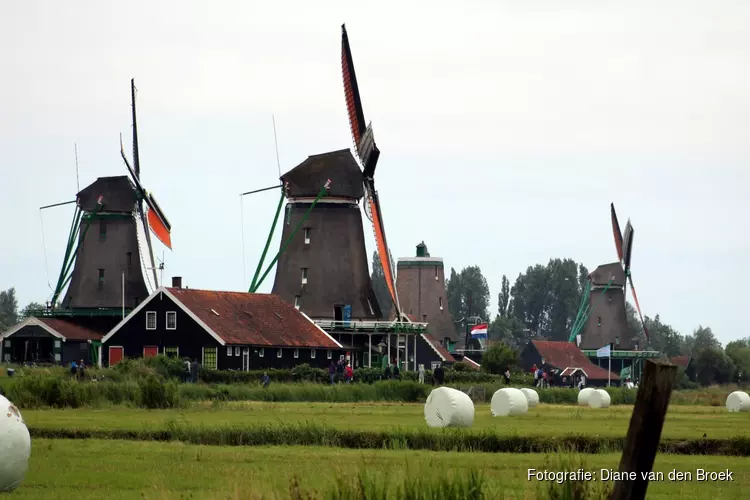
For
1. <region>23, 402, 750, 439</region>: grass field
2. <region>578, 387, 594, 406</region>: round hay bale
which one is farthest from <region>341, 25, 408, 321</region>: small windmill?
<region>23, 402, 750, 439</region>: grass field

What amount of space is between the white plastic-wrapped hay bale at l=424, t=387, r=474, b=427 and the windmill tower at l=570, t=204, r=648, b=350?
86.6 metres

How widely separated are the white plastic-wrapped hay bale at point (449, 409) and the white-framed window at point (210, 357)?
33.1 metres

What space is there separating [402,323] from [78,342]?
17.3m

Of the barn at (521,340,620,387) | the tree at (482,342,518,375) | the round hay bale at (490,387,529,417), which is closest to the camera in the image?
the round hay bale at (490,387,529,417)

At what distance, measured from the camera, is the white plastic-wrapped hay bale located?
30062mm

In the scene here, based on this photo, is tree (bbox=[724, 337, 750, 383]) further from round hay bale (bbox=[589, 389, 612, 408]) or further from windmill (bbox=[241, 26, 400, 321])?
round hay bale (bbox=[589, 389, 612, 408])

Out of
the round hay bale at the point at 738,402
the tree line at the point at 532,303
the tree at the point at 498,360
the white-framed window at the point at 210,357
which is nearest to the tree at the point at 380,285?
the tree line at the point at 532,303

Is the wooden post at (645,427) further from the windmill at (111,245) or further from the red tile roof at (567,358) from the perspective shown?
the red tile roof at (567,358)

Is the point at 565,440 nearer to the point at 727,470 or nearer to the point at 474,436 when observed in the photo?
the point at 474,436

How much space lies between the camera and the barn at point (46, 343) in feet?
240

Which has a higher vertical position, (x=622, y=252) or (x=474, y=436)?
(x=622, y=252)

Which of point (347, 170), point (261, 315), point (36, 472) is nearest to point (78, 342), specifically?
point (261, 315)

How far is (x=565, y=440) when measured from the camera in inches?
1024

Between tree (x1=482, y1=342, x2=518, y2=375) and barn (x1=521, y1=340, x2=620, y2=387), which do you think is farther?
barn (x1=521, y1=340, x2=620, y2=387)
